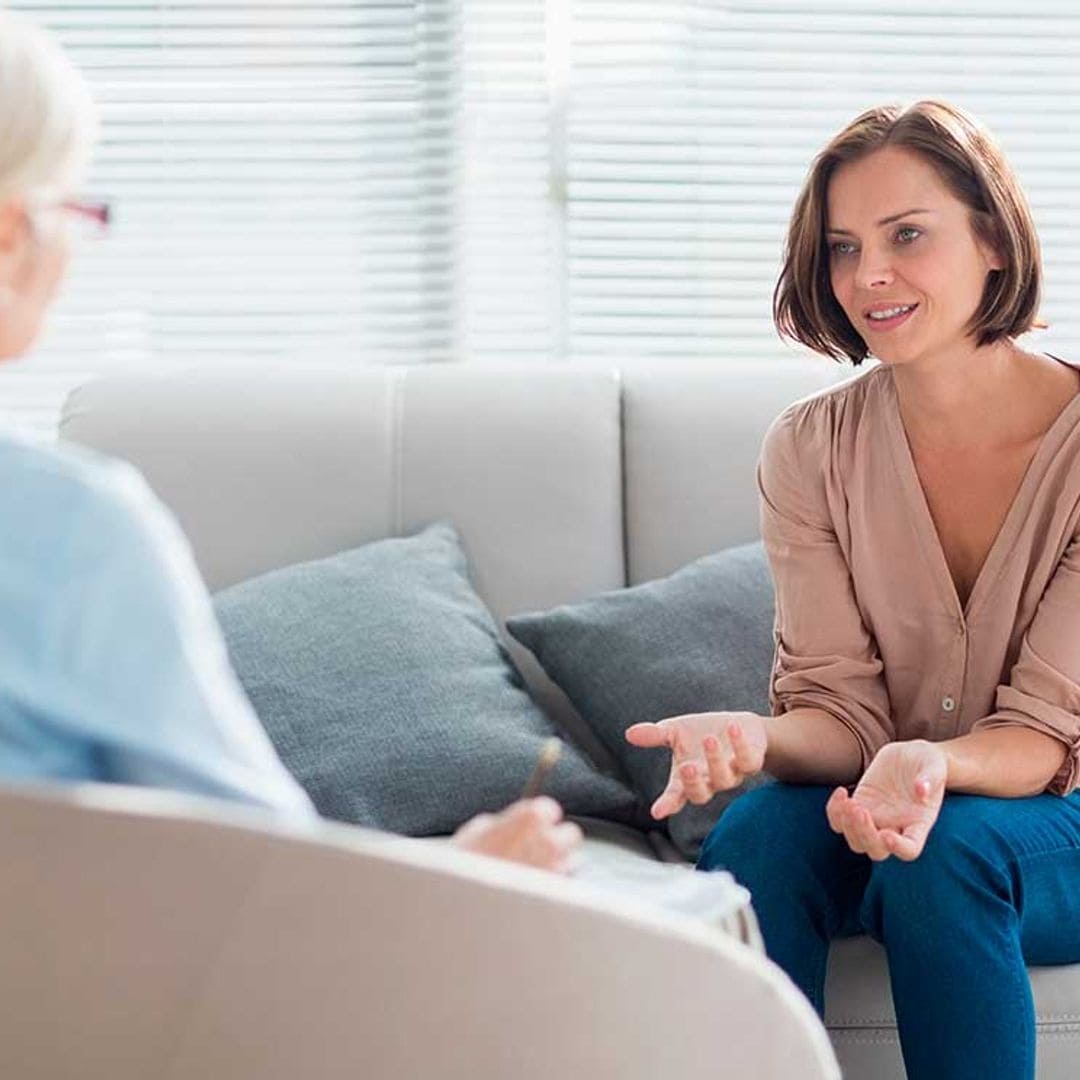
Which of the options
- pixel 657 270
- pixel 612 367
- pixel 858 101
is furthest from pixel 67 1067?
pixel 858 101

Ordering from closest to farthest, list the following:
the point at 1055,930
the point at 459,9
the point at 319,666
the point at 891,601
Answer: the point at 1055,930
the point at 891,601
the point at 319,666
the point at 459,9

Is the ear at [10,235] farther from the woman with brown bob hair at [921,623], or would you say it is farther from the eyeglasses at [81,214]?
the woman with brown bob hair at [921,623]

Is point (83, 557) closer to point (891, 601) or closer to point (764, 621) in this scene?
point (891, 601)

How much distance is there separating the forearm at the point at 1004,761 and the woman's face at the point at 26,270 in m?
1.05

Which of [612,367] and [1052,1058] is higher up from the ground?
[612,367]

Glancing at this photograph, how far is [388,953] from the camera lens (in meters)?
0.93

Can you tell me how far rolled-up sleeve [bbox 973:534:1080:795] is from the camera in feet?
6.17

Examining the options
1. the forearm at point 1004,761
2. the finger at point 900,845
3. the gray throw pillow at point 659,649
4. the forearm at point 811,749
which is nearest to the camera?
the finger at point 900,845

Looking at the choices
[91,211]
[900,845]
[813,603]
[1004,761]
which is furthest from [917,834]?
[91,211]

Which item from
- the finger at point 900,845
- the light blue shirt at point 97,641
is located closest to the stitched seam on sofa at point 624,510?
the finger at point 900,845

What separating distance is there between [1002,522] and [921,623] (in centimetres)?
14

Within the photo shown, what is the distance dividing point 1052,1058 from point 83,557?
1.36 m

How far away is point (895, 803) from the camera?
178 centimetres

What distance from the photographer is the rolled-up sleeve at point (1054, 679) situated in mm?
1880
